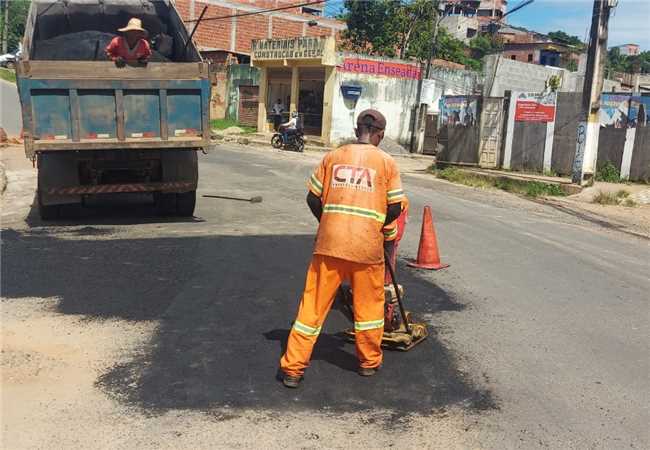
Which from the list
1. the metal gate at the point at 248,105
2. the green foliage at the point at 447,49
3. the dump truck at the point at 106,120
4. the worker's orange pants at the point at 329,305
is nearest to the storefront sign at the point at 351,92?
the metal gate at the point at 248,105

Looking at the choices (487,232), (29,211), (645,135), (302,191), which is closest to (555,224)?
(487,232)

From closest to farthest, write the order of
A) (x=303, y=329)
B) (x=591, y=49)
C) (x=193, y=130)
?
(x=303, y=329), (x=193, y=130), (x=591, y=49)

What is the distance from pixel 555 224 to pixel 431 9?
1080 inches

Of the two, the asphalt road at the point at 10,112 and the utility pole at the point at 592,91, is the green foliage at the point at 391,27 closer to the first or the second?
the asphalt road at the point at 10,112

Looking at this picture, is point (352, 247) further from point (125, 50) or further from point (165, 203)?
point (165, 203)

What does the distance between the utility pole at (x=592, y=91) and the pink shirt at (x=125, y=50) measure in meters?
10.6

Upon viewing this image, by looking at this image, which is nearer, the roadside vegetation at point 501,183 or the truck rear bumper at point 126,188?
the truck rear bumper at point 126,188

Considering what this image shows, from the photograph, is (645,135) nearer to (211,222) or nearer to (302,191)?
(302,191)

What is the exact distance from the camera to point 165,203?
30.3 ft

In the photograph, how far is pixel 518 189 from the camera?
616 inches

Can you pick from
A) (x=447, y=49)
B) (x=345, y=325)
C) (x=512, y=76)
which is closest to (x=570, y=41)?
(x=447, y=49)

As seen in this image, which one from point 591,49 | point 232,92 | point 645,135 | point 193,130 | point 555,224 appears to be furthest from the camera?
point 232,92

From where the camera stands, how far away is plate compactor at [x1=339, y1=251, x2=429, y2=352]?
4.44 metres

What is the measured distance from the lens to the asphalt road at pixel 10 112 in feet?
80.7
